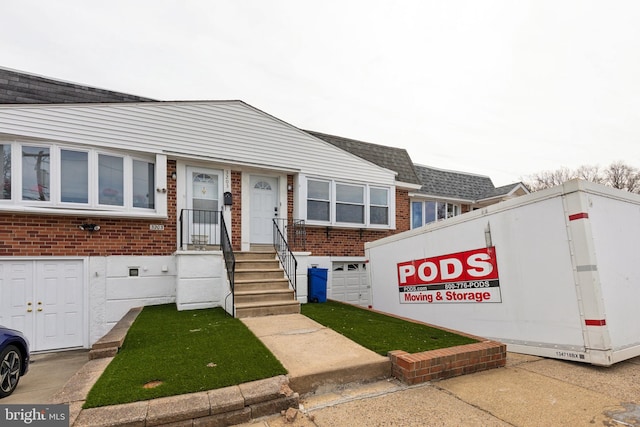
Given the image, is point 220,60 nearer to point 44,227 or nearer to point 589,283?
point 44,227

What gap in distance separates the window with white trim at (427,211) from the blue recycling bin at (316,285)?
201 inches

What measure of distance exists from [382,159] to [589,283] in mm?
8503

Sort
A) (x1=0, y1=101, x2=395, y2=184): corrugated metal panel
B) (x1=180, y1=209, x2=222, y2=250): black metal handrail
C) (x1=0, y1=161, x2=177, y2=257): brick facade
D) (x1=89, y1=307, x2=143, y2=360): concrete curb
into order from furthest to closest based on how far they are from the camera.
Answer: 1. (x1=180, y1=209, x2=222, y2=250): black metal handrail
2. (x1=0, y1=101, x2=395, y2=184): corrugated metal panel
3. (x1=0, y1=161, x2=177, y2=257): brick facade
4. (x1=89, y1=307, x2=143, y2=360): concrete curb

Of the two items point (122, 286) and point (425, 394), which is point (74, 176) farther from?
point (425, 394)

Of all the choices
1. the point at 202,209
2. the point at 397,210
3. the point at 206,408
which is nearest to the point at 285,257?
the point at 202,209

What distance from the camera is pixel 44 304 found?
6.70 meters

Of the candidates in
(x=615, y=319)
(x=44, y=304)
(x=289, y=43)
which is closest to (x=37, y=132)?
(x=44, y=304)

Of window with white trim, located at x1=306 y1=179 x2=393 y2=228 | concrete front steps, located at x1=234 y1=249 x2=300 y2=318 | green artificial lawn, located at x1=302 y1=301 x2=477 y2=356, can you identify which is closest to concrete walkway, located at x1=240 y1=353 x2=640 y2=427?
green artificial lawn, located at x1=302 y1=301 x2=477 y2=356

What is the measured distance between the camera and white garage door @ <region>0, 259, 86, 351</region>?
646 centimetres

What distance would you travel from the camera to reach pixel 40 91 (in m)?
7.19

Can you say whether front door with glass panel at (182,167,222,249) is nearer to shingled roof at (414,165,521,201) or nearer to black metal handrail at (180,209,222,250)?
black metal handrail at (180,209,222,250)

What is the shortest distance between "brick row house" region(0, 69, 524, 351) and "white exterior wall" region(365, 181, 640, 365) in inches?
157

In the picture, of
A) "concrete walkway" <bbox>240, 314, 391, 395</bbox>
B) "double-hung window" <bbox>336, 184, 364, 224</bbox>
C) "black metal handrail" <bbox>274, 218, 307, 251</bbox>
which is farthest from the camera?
"double-hung window" <bbox>336, 184, 364, 224</bbox>

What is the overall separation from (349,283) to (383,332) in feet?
17.7
